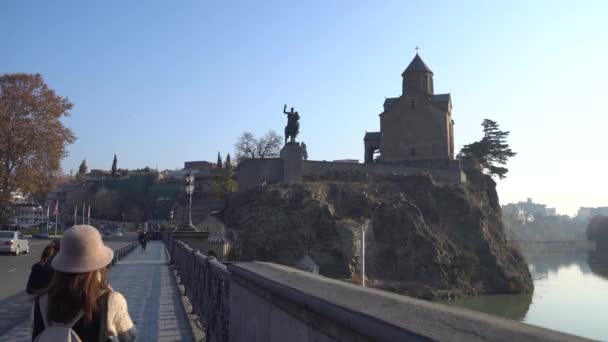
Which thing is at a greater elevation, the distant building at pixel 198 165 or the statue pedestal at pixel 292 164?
the distant building at pixel 198 165

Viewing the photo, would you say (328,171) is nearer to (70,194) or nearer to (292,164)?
(292,164)

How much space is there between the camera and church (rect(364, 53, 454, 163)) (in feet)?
199

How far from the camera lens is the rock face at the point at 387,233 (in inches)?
1918

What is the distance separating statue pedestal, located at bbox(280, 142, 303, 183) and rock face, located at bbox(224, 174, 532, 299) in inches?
78.2

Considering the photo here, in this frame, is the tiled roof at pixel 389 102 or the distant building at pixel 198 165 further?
the distant building at pixel 198 165

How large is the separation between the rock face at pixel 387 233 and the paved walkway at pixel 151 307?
1237 inches

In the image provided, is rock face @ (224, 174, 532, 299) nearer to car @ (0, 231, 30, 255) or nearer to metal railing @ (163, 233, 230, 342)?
car @ (0, 231, 30, 255)

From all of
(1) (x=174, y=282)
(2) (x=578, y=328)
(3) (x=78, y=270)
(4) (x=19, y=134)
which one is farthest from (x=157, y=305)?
(2) (x=578, y=328)

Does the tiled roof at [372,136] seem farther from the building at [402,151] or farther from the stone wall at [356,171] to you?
the stone wall at [356,171]

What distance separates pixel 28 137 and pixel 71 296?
133ft

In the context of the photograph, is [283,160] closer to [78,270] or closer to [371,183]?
[371,183]

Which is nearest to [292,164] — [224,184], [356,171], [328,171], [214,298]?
[328,171]

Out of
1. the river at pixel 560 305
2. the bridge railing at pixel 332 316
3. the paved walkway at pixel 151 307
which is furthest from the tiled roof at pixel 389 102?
the bridge railing at pixel 332 316

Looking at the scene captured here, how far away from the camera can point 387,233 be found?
52.3 metres
